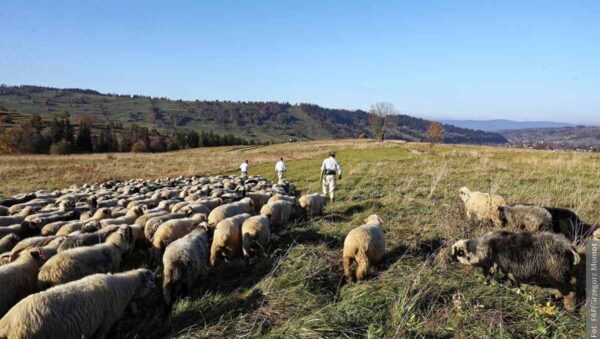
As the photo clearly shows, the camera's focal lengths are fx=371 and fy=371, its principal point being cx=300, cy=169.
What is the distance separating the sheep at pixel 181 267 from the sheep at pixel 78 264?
131 cm

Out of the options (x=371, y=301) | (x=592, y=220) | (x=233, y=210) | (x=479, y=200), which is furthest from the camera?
(x=233, y=210)

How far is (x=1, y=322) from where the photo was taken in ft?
16.7

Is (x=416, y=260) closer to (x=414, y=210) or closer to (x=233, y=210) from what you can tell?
(x=414, y=210)

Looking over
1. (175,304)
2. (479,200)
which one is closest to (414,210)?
(479,200)

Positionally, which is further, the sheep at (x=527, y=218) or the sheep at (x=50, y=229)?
the sheep at (x=50, y=229)

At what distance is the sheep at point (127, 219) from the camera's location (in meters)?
11.5

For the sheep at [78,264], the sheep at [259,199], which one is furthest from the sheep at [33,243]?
the sheep at [259,199]

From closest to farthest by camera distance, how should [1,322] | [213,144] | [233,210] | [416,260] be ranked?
[1,322] → [416,260] → [233,210] → [213,144]

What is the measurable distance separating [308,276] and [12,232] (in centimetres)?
960

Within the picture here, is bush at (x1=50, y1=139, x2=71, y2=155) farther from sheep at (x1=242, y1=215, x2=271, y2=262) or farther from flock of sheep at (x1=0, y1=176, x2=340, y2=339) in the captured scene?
sheep at (x1=242, y1=215, x2=271, y2=262)

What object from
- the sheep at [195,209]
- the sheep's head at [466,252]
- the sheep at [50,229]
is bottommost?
the sheep at [50,229]

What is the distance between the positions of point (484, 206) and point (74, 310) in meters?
10.6

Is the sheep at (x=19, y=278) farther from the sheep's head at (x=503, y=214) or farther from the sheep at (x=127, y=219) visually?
the sheep's head at (x=503, y=214)

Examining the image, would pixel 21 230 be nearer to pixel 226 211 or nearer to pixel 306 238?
pixel 226 211
